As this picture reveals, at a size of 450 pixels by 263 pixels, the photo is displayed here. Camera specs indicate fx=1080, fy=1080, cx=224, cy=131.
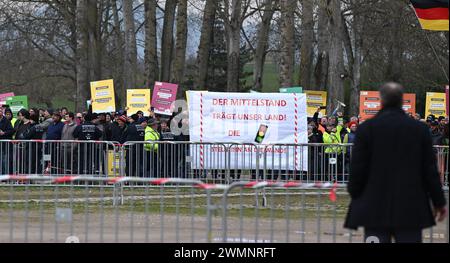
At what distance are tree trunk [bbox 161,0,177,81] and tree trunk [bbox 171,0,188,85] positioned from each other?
2.39 metres

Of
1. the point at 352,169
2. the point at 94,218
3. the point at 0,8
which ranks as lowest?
the point at 94,218

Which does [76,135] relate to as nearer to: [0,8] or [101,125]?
[101,125]

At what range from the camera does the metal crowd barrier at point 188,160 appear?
64.8ft

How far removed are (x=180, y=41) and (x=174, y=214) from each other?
2680 centimetres

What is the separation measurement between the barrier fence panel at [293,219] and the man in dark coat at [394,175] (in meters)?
1.09

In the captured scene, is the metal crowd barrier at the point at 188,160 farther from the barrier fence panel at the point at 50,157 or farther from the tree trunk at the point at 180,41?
the tree trunk at the point at 180,41

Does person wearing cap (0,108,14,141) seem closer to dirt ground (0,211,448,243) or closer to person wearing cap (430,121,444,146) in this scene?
dirt ground (0,211,448,243)

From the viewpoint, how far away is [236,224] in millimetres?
15062

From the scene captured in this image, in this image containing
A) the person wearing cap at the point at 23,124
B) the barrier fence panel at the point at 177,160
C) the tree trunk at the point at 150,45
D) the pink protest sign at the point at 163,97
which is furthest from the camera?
the tree trunk at the point at 150,45

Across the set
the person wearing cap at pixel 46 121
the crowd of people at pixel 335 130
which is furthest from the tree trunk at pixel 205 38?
the crowd of people at pixel 335 130

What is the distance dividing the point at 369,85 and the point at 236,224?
163 ft

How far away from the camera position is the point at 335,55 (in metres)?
34.3

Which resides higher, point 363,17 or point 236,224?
point 363,17
